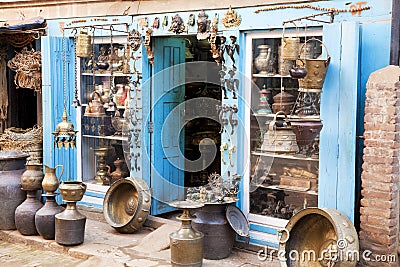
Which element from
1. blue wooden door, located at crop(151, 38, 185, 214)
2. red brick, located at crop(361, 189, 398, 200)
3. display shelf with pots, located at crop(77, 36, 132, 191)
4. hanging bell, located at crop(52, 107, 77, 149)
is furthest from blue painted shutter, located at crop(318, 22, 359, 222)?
hanging bell, located at crop(52, 107, 77, 149)

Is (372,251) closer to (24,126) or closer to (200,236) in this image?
(200,236)

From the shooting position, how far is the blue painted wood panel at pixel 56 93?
27.5ft

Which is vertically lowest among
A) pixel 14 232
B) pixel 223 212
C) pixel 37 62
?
pixel 14 232

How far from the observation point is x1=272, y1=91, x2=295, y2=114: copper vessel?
20.7 ft

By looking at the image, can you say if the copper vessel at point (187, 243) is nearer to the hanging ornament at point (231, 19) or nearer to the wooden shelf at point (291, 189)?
the wooden shelf at point (291, 189)

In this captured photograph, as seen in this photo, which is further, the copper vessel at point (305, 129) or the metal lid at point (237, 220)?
the metal lid at point (237, 220)

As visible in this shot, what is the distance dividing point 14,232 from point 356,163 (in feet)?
14.9

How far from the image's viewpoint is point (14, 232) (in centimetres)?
758

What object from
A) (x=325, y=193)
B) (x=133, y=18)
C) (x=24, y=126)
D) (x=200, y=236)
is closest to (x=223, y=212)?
(x=200, y=236)

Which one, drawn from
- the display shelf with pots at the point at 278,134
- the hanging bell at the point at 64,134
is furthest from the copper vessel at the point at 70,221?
the display shelf with pots at the point at 278,134

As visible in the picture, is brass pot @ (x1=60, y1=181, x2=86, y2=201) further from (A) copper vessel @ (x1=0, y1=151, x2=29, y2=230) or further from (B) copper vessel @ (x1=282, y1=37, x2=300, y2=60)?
(B) copper vessel @ (x1=282, y1=37, x2=300, y2=60)

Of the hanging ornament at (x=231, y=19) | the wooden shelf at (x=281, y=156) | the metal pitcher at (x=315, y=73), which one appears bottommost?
the wooden shelf at (x=281, y=156)

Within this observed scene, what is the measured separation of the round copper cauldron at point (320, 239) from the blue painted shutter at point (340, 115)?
0.60ft

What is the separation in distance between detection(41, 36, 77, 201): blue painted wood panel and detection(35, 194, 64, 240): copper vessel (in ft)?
4.83
